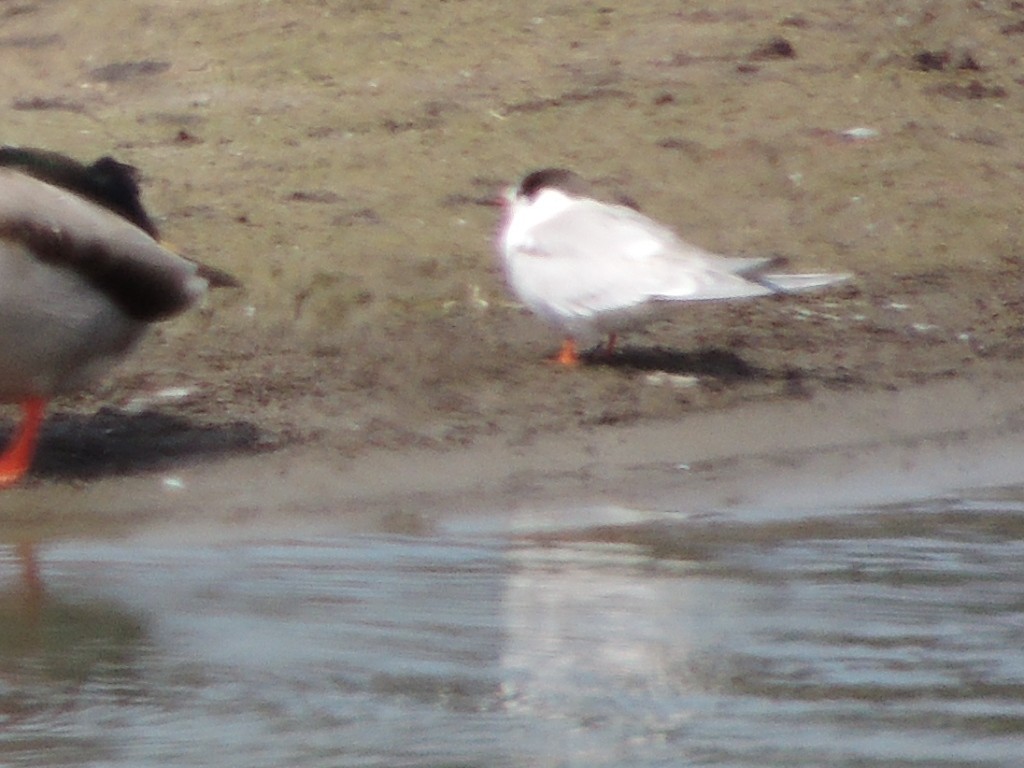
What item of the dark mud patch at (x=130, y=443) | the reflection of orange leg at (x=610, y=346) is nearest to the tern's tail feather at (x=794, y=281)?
the reflection of orange leg at (x=610, y=346)

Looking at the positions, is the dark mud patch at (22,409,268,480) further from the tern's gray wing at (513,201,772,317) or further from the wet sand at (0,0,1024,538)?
the tern's gray wing at (513,201,772,317)

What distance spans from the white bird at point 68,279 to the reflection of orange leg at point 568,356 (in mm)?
1556

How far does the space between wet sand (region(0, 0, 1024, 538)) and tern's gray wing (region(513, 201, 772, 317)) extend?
0.27 meters

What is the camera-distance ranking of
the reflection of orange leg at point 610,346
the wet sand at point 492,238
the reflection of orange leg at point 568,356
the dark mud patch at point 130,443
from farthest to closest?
the reflection of orange leg at point 610,346, the reflection of orange leg at point 568,356, the wet sand at point 492,238, the dark mud patch at point 130,443

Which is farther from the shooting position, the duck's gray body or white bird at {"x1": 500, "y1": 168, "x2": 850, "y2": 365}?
white bird at {"x1": 500, "y1": 168, "x2": 850, "y2": 365}

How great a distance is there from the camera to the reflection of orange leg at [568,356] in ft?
24.8

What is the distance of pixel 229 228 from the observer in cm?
837

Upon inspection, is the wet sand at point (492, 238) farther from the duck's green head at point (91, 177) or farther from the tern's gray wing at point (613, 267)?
the duck's green head at point (91, 177)

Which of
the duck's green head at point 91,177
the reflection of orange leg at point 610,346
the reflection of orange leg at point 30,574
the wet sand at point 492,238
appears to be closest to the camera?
the reflection of orange leg at point 30,574

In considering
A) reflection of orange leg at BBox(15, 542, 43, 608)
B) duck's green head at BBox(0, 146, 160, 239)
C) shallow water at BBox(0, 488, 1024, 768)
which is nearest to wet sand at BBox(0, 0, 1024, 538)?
reflection of orange leg at BBox(15, 542, 43, 608)

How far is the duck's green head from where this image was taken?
6.12 m

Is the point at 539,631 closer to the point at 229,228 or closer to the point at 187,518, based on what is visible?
the point at 187,518

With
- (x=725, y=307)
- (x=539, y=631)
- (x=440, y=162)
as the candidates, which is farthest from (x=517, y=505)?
(x=440, y=162)

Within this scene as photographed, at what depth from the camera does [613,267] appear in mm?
7438
